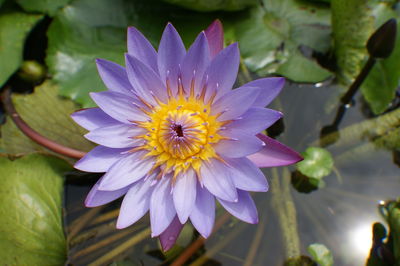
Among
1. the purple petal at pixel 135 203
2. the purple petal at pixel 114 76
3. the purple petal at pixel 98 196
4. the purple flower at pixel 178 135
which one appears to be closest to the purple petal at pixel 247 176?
the purple flower at pixel 178 135

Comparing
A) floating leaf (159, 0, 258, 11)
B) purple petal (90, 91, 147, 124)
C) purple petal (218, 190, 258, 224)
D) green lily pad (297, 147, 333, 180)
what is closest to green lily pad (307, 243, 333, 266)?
green lily pad (297, 147, 333, 180)

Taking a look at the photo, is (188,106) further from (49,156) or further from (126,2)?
(126,2)

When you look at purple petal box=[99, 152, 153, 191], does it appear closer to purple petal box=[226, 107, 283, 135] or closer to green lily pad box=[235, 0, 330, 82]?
purple petal box=[226, 107, 283, 135]

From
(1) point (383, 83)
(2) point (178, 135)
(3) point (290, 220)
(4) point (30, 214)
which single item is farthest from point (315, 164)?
(4) point (30, 214)

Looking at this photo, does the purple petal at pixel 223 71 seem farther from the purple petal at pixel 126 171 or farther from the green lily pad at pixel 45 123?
the green lily pad at pixel 45 123

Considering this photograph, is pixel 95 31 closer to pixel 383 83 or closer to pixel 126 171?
pixel 126 171

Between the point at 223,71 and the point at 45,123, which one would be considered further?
the point at 45,123

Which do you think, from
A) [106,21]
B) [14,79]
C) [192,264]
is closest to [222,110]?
[192,264]
